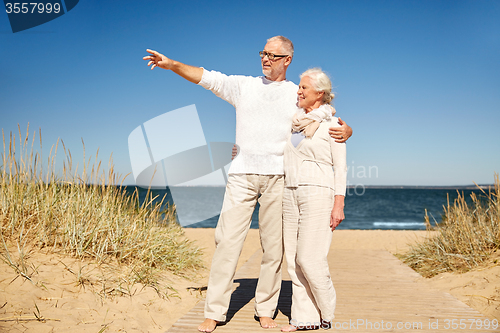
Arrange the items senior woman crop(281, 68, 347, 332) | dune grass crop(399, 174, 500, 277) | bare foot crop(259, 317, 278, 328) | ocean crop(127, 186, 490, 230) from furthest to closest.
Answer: ocean crop(127, 186, 490, 230) < dune grass crop(399, 174, 500, 277) < bare foot crop(259, 317, 278, 328) < senior woman crop(281, 68, 347, 332)

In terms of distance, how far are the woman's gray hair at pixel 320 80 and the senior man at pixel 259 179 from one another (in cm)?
25

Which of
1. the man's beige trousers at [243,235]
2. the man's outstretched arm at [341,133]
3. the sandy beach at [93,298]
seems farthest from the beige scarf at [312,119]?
the sandy beach at [93,298]

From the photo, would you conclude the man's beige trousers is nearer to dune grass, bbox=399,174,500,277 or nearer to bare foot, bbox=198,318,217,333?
bare foot, bbox=198,318,217,333

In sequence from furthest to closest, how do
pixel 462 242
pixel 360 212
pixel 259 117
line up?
pixel 360 212, pixel 462 242, pixel 259 117

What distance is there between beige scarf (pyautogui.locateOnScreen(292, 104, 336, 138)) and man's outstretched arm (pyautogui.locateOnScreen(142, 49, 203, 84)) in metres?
0.80

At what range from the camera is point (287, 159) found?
8.45 feet

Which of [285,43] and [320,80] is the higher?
[285,43]

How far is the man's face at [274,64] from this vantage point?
264 centimetres

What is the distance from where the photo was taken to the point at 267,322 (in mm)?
2625

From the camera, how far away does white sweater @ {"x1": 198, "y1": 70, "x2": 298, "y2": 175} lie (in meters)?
2.62

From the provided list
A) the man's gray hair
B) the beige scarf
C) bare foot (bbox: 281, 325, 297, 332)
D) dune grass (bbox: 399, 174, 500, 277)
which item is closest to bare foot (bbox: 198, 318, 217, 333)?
bare foot (bbox: 281, 325, 297, 332)

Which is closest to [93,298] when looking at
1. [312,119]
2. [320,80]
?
[312,119]

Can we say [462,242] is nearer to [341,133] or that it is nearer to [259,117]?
[341,133]

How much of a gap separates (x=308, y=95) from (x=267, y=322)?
5.50 ft
